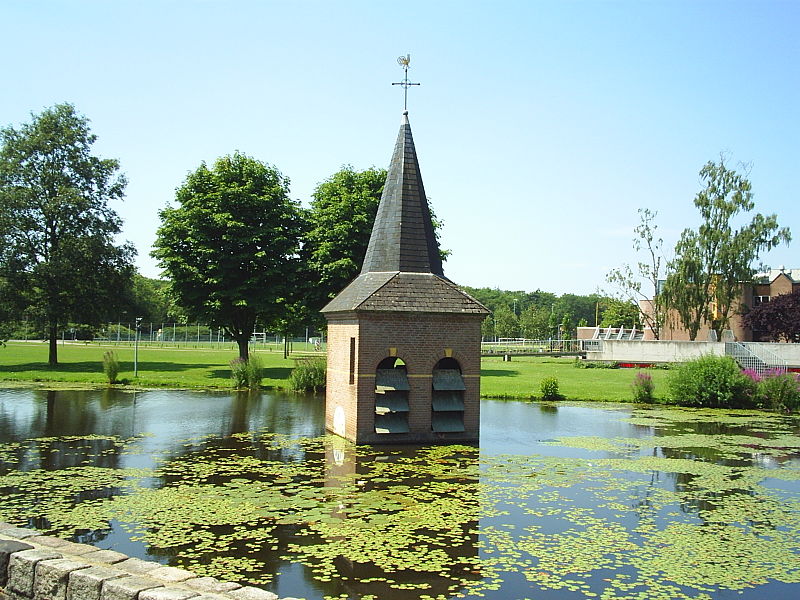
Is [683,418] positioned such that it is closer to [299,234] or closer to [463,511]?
[463,511]

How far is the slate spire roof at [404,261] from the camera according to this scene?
18750mm

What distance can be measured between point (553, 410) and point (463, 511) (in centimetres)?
1611

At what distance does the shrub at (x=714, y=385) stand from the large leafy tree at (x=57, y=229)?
117 feet

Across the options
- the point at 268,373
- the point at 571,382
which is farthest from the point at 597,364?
the point at 268,373

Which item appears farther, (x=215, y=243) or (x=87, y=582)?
(x=215, y=243)

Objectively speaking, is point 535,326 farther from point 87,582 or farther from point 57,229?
point 87,582

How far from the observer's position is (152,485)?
13.5 metres

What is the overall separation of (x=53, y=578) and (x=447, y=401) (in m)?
13.2

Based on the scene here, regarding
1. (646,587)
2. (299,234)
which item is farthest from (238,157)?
(646,587)

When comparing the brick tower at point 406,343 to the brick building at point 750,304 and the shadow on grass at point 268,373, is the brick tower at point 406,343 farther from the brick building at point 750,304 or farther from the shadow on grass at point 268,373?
the brick building at point 750,304

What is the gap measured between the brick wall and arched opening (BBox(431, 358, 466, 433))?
157 millimetres

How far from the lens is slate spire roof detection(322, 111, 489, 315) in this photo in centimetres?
1875

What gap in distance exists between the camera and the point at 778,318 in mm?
62531

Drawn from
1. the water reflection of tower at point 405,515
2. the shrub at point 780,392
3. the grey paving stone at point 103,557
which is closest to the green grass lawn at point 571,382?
the shrub at point 780,392
